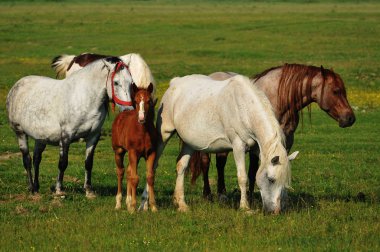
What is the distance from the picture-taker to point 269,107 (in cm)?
1132

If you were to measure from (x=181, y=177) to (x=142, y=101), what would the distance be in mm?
1697

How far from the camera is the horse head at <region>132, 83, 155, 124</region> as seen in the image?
11.1 metres

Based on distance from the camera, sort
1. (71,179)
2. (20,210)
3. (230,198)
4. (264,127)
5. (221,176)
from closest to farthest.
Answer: (264,127) → (20,210) → (230,198) → (221,176) → (71,179)

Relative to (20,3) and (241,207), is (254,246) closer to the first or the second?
(241,207)

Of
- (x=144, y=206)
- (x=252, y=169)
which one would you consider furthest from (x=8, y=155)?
(x=144, y=206)

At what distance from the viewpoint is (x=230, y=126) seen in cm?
1162

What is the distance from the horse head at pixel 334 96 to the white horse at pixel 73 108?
3.05 meters

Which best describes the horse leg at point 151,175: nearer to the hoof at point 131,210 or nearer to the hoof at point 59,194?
the hoof at point 131,210

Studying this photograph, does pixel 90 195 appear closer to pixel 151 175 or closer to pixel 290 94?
pixel 151 175

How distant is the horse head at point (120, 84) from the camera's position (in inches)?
497

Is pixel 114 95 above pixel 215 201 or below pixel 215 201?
above

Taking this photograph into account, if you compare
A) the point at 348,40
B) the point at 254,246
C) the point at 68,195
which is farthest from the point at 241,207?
the point at 348,40

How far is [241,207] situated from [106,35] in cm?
4315

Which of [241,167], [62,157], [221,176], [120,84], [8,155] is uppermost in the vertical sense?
[120,84]
